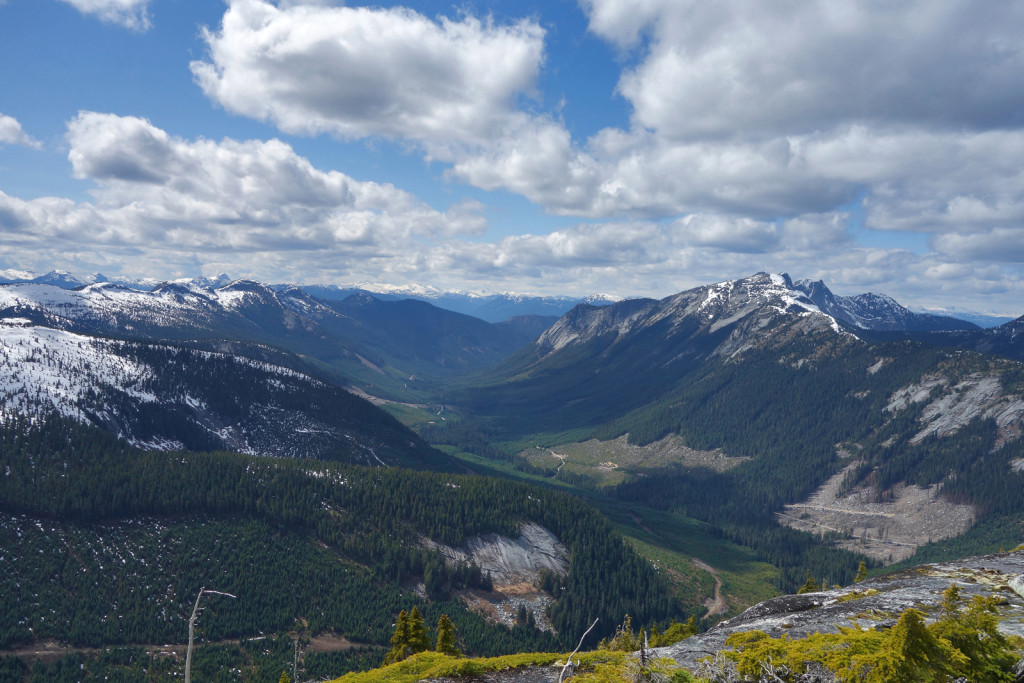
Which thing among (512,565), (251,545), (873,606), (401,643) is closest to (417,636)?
(401,643)

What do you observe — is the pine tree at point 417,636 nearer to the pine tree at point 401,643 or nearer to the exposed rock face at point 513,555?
the pine tree at point 401,643

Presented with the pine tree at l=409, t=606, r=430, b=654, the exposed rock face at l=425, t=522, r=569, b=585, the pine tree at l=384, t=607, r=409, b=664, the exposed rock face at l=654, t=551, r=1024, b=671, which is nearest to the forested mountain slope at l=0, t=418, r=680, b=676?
the exposed rock face at l=425, t=522, r=569, b=585

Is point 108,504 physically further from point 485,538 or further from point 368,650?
point 485,538

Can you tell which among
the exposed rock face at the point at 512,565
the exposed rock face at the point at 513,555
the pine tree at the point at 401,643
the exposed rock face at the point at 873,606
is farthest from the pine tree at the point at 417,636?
the exposed rock face at the point at 513,555

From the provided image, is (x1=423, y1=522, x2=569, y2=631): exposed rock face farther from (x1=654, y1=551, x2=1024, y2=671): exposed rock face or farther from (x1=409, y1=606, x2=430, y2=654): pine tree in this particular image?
(x1=654, y1=551, x2=1024, y2=671): exposed rock face

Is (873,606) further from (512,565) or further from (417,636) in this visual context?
(512,565)

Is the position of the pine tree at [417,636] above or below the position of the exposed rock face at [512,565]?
above

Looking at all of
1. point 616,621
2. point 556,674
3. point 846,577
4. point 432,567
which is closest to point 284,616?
point 432,567

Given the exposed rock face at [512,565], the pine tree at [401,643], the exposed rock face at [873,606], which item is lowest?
the exposed rock face at [512,565]
